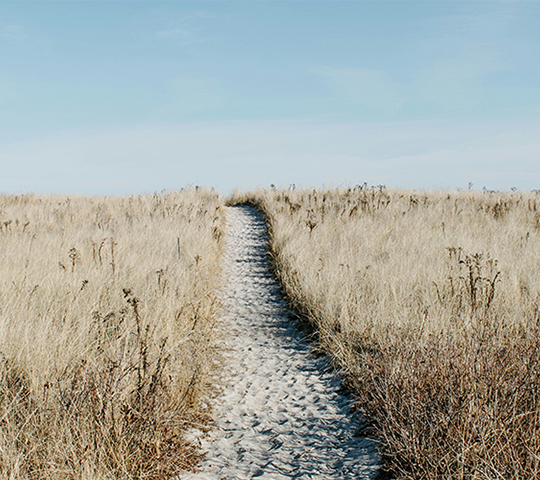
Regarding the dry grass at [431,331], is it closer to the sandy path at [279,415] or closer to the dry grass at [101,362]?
the sandy path at [279,415]

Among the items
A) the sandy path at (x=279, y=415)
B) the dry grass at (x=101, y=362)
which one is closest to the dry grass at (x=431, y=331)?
the sandy path at (x=279, y=415)

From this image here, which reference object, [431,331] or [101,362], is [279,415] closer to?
[101,362]

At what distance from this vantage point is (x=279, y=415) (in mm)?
3695

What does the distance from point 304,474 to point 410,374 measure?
40.4 inches

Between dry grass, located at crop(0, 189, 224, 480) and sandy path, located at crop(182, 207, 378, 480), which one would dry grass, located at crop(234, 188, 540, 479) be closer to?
sandy path, located at crop(182, 207, 378, 480)

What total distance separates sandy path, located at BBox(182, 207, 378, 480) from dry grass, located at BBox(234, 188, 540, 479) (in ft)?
0.83

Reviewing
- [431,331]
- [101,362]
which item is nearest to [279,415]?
[101,362]

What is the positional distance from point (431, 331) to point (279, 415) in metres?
1.73

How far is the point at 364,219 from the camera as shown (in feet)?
36.8

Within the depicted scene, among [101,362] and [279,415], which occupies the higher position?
[101,362]

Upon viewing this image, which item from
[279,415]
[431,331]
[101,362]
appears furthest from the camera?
[431,331]

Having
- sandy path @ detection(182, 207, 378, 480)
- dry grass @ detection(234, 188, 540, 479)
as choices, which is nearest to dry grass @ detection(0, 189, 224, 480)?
sandy path @ detection(182, 207, 378, 480)

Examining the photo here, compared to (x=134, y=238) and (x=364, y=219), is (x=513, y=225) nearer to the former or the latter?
(x=364, y=219)

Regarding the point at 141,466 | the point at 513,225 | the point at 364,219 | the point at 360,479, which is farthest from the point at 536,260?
the point at 141,466
